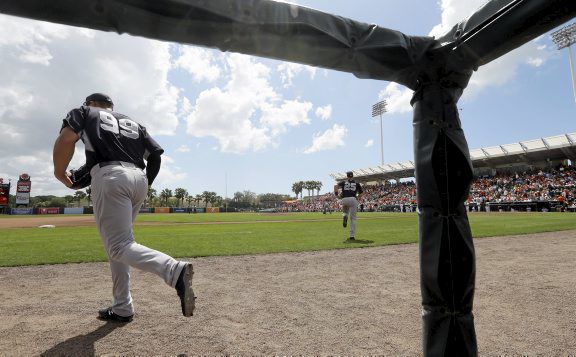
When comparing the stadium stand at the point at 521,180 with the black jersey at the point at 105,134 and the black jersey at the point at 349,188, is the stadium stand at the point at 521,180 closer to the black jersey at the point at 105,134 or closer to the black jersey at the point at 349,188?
the black jersey at the point at 349,188

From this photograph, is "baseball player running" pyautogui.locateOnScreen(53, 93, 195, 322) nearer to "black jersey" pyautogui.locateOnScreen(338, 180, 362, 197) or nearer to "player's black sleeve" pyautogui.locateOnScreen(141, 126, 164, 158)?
"player's black sleeve" pyautogui.locateOnScreen(141, 126, 164, 158)

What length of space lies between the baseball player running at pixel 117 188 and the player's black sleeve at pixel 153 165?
21 centimetres

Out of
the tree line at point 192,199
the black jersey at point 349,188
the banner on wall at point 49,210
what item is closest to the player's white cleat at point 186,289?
the black jersey at point 349,188

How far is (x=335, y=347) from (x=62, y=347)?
2.13 meters

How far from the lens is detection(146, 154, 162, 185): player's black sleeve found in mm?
3391

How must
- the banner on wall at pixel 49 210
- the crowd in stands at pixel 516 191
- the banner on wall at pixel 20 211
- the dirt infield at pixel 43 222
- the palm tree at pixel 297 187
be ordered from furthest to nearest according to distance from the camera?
1. the palm tree at pixel 297 187
2. the banner on wall at pixel 49 210
3. the banner on wall at pixel 20 211
4. the crowd in stands at pixel 516 191
5. the dirt infield at pixel 43 222

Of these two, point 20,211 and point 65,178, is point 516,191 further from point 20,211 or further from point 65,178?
point 20,211

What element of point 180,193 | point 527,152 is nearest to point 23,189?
point 180,193

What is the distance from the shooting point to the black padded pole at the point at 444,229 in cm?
189

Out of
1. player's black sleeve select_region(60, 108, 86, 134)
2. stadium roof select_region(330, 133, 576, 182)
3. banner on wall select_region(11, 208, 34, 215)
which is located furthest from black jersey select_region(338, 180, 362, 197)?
banner on wall select_region(11, 208, 34, 215)

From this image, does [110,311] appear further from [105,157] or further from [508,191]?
[508,191]

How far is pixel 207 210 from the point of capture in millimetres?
85625

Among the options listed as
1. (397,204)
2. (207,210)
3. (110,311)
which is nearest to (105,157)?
(110,311)

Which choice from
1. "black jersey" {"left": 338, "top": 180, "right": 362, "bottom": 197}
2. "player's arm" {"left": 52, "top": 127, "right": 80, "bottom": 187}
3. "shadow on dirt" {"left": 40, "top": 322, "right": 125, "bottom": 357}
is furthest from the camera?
"black jersey" {"left": 338, "top": 180, "right": 362, "bottom": 197}
